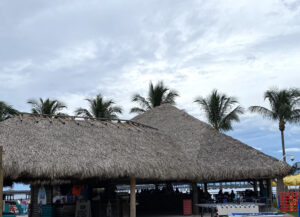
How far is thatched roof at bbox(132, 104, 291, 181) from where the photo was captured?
1436 centimetres

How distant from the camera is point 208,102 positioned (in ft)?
92.3

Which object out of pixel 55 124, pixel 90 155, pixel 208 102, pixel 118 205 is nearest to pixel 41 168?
pixel 90 155

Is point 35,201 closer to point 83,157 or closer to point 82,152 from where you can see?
point 82,152

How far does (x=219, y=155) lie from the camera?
15.3 metres

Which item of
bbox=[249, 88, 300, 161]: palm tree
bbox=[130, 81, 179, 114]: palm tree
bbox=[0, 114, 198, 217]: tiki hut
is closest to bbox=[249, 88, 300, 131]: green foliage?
bbox=[249, 88, 300, 161]: palm tree

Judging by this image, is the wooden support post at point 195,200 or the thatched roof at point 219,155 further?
the wooden support post at point 195,200

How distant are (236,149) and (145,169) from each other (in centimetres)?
489

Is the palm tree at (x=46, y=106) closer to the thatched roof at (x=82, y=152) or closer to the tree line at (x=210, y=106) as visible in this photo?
the tree line at (x=210, y=106)

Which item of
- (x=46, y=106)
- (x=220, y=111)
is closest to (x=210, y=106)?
(x=220, y=111)

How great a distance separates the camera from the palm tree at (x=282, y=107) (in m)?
28.0

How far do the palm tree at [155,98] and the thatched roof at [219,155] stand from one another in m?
9.57

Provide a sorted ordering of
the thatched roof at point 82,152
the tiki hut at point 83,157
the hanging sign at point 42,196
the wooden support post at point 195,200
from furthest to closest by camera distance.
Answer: the hanging sign at point 42,196, the wooden support post at point 195,200, the tiki hut at point 83,157, the thatched roof at point 82,152

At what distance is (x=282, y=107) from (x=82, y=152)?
19.8m

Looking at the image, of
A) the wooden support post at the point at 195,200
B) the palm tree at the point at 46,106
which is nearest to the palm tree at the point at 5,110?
the palm tree at the point at 46,106
